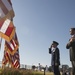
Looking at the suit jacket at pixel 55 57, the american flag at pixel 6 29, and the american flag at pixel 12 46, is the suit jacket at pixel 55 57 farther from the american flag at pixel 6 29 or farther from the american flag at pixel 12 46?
the american flag at pixel 12 46

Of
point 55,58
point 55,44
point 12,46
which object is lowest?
point 55,58

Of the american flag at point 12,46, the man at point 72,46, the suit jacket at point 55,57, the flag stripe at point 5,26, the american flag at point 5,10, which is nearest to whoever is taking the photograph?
the man at point 72,46

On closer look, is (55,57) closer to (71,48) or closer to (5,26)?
(71,48)

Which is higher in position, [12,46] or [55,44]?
[12,46]

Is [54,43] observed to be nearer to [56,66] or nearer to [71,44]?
[56,66]

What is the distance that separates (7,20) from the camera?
9.73 m

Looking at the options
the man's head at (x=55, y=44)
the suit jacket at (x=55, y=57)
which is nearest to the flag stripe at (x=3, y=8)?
the man's head at (x=55, y=44)

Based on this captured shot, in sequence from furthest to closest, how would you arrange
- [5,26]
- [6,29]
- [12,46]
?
1. [12,46]
2. [6,29]
3. [5,26]

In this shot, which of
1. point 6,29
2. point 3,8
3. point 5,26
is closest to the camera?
point 3,8

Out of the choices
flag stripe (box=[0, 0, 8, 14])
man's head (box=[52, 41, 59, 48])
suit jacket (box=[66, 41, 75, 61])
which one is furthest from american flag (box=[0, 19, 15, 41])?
suit jacket (box=[66, 41, 75, 61])

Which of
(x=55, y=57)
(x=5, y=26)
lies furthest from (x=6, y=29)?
(x=55, y=57)

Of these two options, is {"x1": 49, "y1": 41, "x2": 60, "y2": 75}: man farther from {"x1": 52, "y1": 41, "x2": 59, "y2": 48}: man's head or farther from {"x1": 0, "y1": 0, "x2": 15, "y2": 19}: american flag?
{"x1": 0, "y1": 0, "x2": 15, "y2": 19}: american flag

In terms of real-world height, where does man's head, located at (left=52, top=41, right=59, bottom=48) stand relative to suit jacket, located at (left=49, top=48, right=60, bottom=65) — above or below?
above

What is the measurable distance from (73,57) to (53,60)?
2.05 meters
